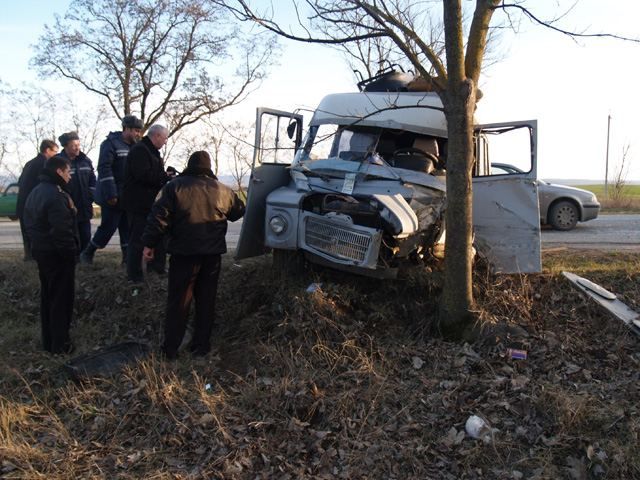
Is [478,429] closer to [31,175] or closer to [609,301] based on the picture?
[609,301]

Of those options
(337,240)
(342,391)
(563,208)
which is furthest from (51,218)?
(563,208)

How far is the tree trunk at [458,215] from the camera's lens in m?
4.84

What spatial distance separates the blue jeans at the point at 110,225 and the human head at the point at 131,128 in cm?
89

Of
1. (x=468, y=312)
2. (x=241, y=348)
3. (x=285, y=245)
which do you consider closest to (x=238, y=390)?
(x=241, y=348)

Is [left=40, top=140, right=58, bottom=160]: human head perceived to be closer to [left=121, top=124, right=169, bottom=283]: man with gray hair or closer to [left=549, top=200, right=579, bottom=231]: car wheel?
[left=121, top=124, right=169, bottom=283]: man with gray hair

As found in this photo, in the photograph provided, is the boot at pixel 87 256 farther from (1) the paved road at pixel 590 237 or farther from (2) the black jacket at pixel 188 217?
(2) the black jacket at pixel 188 217

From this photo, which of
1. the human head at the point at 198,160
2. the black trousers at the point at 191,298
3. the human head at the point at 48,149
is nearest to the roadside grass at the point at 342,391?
the black trousers at the point at 191,298

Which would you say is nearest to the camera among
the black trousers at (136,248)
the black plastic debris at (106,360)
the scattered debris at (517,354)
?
the black plastic debris at (106,360)

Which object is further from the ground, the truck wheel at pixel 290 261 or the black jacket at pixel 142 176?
the black jacket at pixel 142 176

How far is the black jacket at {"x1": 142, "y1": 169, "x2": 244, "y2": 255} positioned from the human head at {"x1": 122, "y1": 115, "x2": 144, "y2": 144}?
81.0 inches

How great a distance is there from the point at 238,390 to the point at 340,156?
2883 mm

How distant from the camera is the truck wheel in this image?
18.9 ft

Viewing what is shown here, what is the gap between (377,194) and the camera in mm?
5320

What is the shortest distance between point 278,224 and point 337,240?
27.3 inches
